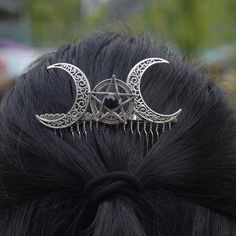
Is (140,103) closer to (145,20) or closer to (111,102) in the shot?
(111,102)

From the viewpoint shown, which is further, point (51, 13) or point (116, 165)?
point (51, 13)

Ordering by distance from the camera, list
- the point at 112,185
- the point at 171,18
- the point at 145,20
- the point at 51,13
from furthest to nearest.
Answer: the point at 51,13
the point at 171,18
the point at 145,20
the point at 112,185

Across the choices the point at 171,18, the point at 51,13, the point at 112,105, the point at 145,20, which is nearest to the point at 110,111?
the point at 112,105

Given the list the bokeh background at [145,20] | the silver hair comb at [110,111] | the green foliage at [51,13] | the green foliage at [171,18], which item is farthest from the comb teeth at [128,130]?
the green foliage at [51,13]

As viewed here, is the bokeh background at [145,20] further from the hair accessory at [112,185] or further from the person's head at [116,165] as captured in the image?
the hair accessory at [112,185]

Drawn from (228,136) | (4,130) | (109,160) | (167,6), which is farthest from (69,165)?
(167,6)

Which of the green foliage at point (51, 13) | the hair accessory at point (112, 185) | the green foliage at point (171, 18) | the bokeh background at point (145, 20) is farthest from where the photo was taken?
the green foliage at point (51, 13)

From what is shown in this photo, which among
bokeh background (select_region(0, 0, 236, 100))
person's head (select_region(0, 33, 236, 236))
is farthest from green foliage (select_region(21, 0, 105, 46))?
person's head (select_region(0, 33, 236, 236))
